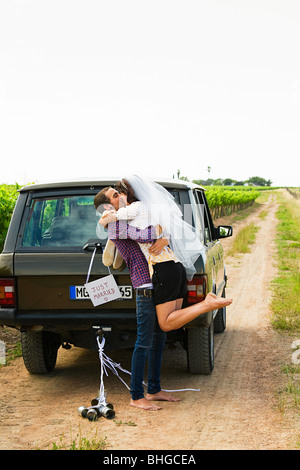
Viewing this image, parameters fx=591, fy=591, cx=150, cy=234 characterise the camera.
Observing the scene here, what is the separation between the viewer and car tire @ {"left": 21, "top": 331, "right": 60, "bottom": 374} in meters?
5.74

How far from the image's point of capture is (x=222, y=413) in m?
4.84

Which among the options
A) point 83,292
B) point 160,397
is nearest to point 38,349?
point 83,292

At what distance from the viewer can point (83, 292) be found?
509cm

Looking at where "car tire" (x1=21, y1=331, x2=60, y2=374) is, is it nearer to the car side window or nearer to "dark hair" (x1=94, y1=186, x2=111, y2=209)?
"dark hair" (x1=94, y1=186, x2=111, y2=209)

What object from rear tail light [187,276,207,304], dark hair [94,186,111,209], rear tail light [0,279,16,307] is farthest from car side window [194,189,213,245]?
rear tail light [0,279,16,307]

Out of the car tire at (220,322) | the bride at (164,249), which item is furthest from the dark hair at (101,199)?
the car tire at (220,322)

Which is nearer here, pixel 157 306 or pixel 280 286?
pixel 157 306

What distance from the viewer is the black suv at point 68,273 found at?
5078 mm

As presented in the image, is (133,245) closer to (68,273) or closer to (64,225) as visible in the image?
(68,273)

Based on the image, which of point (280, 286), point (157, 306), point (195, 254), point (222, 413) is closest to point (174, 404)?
point (222, 413)

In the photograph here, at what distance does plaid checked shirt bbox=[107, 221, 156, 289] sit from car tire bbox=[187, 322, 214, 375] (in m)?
1.04

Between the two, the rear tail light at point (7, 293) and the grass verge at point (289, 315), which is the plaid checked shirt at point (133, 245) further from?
the grass verge at point (289, 315)

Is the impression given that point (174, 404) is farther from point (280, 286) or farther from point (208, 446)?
point (280, 286)

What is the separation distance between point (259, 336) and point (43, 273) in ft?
12.2
